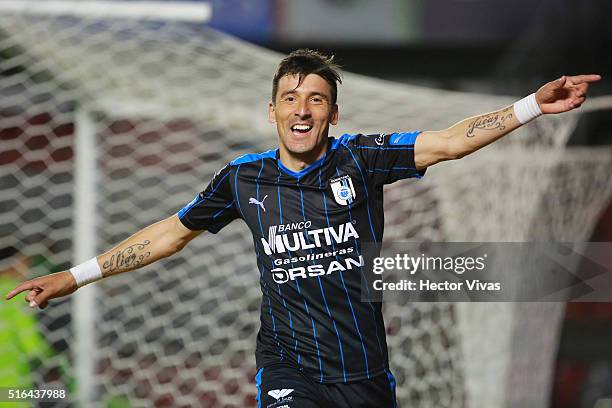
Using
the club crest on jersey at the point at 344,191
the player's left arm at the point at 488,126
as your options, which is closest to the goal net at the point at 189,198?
the club crest on jersey at the point at 344,191

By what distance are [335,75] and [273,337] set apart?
988 mm

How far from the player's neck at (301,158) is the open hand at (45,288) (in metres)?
0.96

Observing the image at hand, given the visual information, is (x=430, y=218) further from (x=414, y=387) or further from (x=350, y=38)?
(x=350, y=38)

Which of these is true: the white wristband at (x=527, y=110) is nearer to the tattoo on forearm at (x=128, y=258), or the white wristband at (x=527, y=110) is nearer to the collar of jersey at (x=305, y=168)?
the collar of jersey at (x=305, y=168)

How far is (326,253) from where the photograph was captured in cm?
312

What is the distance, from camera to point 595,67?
36.9 ft

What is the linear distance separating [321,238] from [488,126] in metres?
0.70

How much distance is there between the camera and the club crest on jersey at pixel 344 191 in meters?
3.15

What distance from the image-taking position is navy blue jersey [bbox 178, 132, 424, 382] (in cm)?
312

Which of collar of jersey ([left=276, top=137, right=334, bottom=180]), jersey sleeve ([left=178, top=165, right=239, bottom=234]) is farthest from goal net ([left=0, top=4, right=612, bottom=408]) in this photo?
collar of jersey ([left=276, top=137, right=334, bottom=180])

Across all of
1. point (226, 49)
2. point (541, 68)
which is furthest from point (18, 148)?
point (541, 68)

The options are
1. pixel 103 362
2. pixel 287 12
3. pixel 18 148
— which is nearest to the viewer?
pixel 103 362
